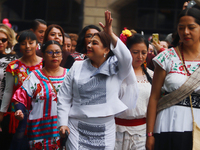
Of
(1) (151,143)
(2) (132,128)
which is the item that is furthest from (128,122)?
(1) (151,143)

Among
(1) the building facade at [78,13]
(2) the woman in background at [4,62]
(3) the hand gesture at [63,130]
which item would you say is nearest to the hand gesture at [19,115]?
(3) the hand gesture at [63,130]

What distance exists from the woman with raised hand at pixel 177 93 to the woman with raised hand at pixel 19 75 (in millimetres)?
2302

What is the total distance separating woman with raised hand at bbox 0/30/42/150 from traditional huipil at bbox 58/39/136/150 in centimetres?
145

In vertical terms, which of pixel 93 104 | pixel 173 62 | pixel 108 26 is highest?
pixel 108 26

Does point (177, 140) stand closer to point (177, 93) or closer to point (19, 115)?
point (177, 93)

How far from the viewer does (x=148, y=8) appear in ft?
46.7

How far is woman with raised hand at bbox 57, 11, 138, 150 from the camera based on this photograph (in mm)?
3768

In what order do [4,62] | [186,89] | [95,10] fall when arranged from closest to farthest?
1. [186,89]
2. [4,62]
3. [95,10]

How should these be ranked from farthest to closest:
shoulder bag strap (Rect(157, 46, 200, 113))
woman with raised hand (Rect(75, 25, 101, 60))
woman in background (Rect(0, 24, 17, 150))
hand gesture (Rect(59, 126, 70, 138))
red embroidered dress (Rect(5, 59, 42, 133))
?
woman in background (Rect(0, 24, 17, 150)) → woman with raised hand (Rect(75, 25, 101, 60)) → red embroidered dress (Rect(5, 59, 42, 133)) → hand gesture (Rect(59, 126, 70, 138)) → shoulder bag strap (Rect(157, 46, 200, 113))

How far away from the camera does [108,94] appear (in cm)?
381

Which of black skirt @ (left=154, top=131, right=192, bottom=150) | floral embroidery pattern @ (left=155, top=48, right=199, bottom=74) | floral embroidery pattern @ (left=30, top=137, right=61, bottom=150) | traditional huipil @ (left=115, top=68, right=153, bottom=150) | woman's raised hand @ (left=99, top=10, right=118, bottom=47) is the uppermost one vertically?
woman's raised hand @ (left=99, top=10, right=118, bottom=47)

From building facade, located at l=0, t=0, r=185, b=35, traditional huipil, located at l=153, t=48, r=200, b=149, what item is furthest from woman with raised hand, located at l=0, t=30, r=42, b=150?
building facade, located at l=0, t=0, r=185, b=35

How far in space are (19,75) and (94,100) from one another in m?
1.88

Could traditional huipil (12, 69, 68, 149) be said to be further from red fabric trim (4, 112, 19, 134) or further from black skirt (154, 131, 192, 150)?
black skirt (154, 131, 192, 150)
